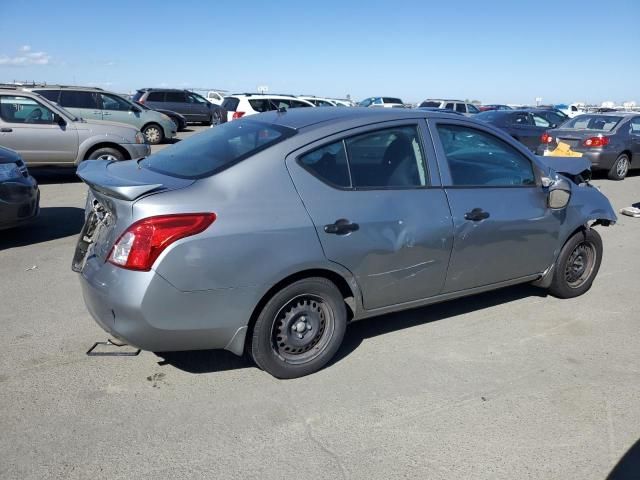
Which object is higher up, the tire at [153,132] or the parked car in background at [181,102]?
the parked car in background at [181,102]

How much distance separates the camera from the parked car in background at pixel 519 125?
53.7 ft

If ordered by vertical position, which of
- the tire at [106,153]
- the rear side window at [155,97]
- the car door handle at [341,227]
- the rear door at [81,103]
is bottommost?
the tire at [106,153]

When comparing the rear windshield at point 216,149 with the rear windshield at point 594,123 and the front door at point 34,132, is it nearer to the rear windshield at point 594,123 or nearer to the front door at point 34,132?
the front door at point 34,132

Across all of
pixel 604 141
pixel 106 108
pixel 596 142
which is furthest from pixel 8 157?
pixel 604 141

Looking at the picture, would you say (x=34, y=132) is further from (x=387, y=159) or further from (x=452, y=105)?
(x=452, y=105)

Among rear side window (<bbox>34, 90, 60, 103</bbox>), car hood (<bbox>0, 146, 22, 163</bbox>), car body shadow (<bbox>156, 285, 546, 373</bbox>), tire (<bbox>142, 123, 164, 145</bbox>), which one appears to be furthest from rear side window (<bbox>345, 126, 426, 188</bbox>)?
tire (<bbox>142, 123, 164, 145</bbox>)

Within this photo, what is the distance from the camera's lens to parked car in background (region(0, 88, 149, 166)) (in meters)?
9.94

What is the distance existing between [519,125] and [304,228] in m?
15.0

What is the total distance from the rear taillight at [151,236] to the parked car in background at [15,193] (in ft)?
12.6

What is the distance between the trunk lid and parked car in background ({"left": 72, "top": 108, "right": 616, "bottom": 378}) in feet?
0.04

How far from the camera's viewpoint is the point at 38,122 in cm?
1006

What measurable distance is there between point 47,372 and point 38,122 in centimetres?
Answer: 789

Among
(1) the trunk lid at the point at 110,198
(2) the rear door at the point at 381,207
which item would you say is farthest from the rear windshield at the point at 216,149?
(2) the rear door at the point at 381,207

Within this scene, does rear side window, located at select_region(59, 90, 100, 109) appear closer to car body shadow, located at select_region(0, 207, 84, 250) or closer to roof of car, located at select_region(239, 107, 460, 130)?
car body shadow, located at select_region(0, 207, 84, 250)
